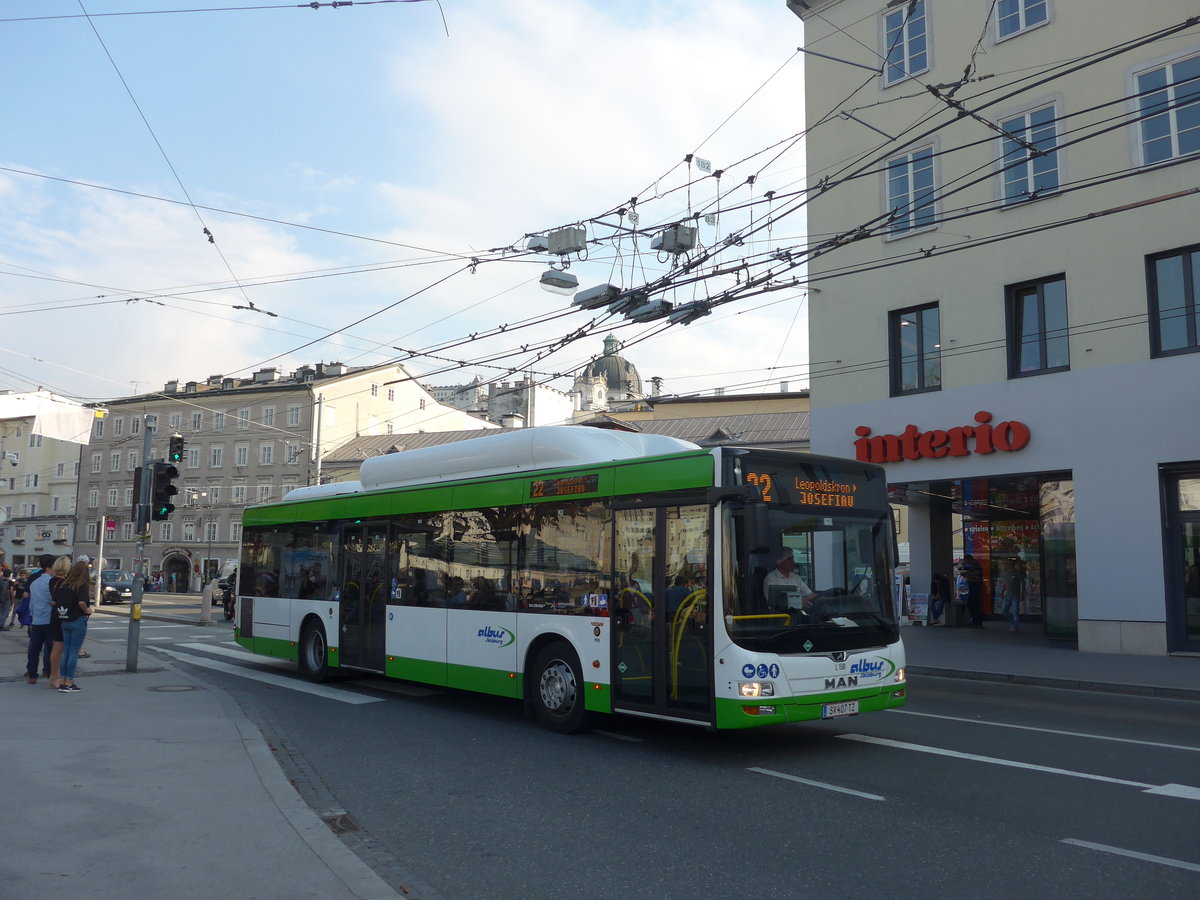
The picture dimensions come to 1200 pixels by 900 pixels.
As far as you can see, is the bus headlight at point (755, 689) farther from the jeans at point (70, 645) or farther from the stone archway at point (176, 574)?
the stone archway at point (176, 574)

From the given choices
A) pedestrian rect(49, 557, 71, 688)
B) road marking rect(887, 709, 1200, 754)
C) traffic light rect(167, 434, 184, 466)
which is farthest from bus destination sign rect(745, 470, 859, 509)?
traffic light rect(167, 434, 184, 466)

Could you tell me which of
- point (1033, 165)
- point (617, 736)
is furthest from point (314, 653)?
point (1033, 165)

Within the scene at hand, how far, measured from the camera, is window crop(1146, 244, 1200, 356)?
17500mm

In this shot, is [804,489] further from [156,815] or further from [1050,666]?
[1050,666]

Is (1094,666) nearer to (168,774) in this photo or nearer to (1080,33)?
(1080,33)

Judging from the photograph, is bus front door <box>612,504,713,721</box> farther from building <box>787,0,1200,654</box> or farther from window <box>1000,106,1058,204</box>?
window <box>1000,106,1058,204</box>

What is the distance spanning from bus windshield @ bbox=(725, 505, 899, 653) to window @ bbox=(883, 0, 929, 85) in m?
15.5

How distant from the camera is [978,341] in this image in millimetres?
20359

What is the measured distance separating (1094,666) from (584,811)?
12.3 m

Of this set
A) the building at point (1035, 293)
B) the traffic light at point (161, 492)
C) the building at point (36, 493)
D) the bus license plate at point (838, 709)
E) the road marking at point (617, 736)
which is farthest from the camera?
the building at point (36, 493)

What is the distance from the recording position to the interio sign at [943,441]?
1967 cm

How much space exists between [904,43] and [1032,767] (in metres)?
18.2

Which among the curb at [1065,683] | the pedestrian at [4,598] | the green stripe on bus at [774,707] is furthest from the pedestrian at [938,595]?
the pedestrian at [4,598]

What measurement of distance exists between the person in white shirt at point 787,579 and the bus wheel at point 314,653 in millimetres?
7962
